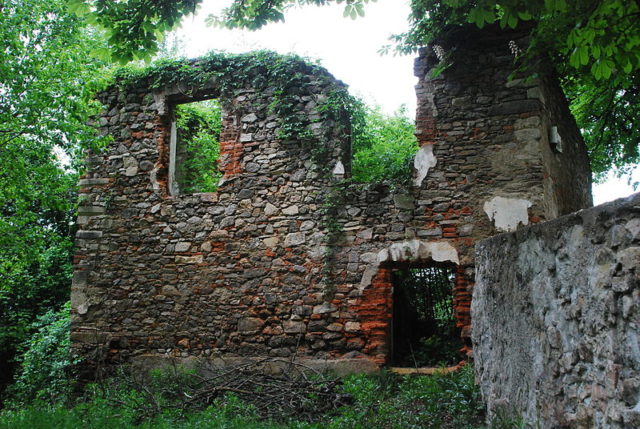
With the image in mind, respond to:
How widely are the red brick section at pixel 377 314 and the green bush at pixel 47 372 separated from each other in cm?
394

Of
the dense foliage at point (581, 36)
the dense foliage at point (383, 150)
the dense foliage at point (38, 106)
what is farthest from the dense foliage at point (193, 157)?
the dense foliage at point (581, 36)

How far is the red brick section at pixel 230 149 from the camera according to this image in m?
7.81

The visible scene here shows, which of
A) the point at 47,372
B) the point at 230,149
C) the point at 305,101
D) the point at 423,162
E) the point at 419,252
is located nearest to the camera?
the point at 419,252

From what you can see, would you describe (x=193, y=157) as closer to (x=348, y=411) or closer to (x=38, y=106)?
(x=38, y=106)

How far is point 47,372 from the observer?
837 centimetres

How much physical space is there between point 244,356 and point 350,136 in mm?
3271

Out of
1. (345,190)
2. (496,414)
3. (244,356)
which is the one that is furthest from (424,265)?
(496,414)

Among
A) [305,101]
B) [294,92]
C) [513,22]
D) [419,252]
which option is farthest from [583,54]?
[294,92]

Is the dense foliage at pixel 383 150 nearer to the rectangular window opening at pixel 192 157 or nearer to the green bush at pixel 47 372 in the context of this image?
the rectangular window opening at pixel 192 157

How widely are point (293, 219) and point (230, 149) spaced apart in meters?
1.48

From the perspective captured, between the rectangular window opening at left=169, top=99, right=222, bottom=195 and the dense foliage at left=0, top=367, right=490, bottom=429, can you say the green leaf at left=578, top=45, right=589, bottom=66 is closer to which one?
the dense foliage at left=0, top=367, right=490, bottom=429

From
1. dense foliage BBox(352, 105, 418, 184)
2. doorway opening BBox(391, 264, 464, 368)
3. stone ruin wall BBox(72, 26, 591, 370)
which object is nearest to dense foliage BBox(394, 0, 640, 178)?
stone ruin wall BBox(72, 26, 591, 370)

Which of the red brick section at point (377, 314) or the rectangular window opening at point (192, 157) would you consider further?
the rectangular window opening at point (192, 157)

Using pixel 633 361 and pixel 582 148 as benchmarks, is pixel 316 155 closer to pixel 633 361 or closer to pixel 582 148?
pixel 582 148
